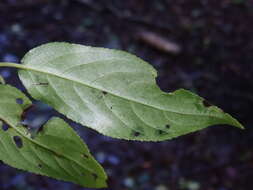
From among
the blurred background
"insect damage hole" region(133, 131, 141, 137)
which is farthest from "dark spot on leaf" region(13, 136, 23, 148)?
the blurred background

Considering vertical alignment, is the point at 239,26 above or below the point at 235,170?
above

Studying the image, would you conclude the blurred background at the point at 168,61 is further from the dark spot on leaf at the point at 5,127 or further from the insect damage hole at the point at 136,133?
the insect damage hole at the point at 136,133

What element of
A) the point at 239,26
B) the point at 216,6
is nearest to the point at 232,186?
the point at 239,26

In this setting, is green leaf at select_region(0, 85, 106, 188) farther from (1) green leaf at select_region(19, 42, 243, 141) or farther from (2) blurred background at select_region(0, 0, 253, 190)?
(2) blurred background at select_region(0, 0, 253, 190)

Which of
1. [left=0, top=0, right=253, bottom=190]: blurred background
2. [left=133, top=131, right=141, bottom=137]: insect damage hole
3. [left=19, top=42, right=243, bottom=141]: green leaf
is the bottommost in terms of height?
[left=0, top=0, right=253, bottom=190]: blurred background

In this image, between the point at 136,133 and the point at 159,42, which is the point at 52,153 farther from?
the point at 159,42

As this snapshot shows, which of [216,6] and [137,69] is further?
[216,6]

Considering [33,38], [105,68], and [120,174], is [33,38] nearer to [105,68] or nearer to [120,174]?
[120,174]

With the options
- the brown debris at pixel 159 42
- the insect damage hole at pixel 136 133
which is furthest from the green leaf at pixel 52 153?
the brown debris at pixel 159 42
